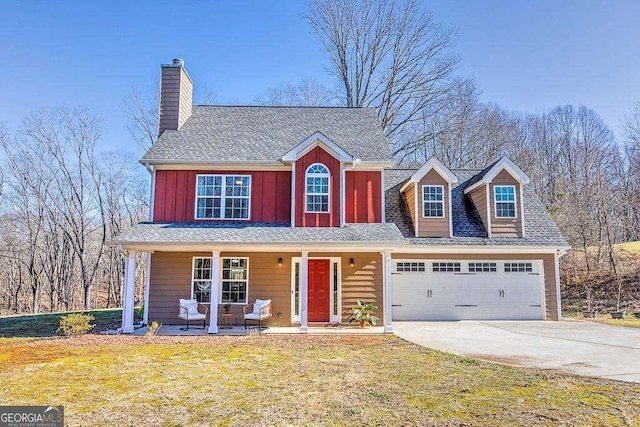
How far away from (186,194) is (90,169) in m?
17.2

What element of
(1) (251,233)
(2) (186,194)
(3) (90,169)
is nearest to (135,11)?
(2) (186,194)

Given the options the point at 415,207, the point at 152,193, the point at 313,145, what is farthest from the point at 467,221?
the point at 152,193

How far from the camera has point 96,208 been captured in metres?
27.2

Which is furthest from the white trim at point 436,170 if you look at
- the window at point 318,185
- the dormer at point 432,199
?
the window at point 318,185

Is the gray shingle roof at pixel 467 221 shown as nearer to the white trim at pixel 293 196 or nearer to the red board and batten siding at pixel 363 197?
the red board and batten siding at pixel 363 197

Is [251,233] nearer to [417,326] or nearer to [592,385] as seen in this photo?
[417,326]

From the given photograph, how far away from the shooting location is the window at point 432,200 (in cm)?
1463

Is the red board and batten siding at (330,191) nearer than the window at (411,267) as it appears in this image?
Yes

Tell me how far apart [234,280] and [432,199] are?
7.20 meters

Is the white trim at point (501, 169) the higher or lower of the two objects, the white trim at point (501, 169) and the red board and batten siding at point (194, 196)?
the higher

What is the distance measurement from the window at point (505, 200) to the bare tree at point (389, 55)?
11.4m

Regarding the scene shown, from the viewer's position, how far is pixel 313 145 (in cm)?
1277

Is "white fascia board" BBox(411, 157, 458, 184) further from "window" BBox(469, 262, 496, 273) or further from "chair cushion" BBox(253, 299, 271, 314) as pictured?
"chair cushion" BBox(253, 299, 271, 314)

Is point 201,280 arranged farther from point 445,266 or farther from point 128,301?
point 445,266
